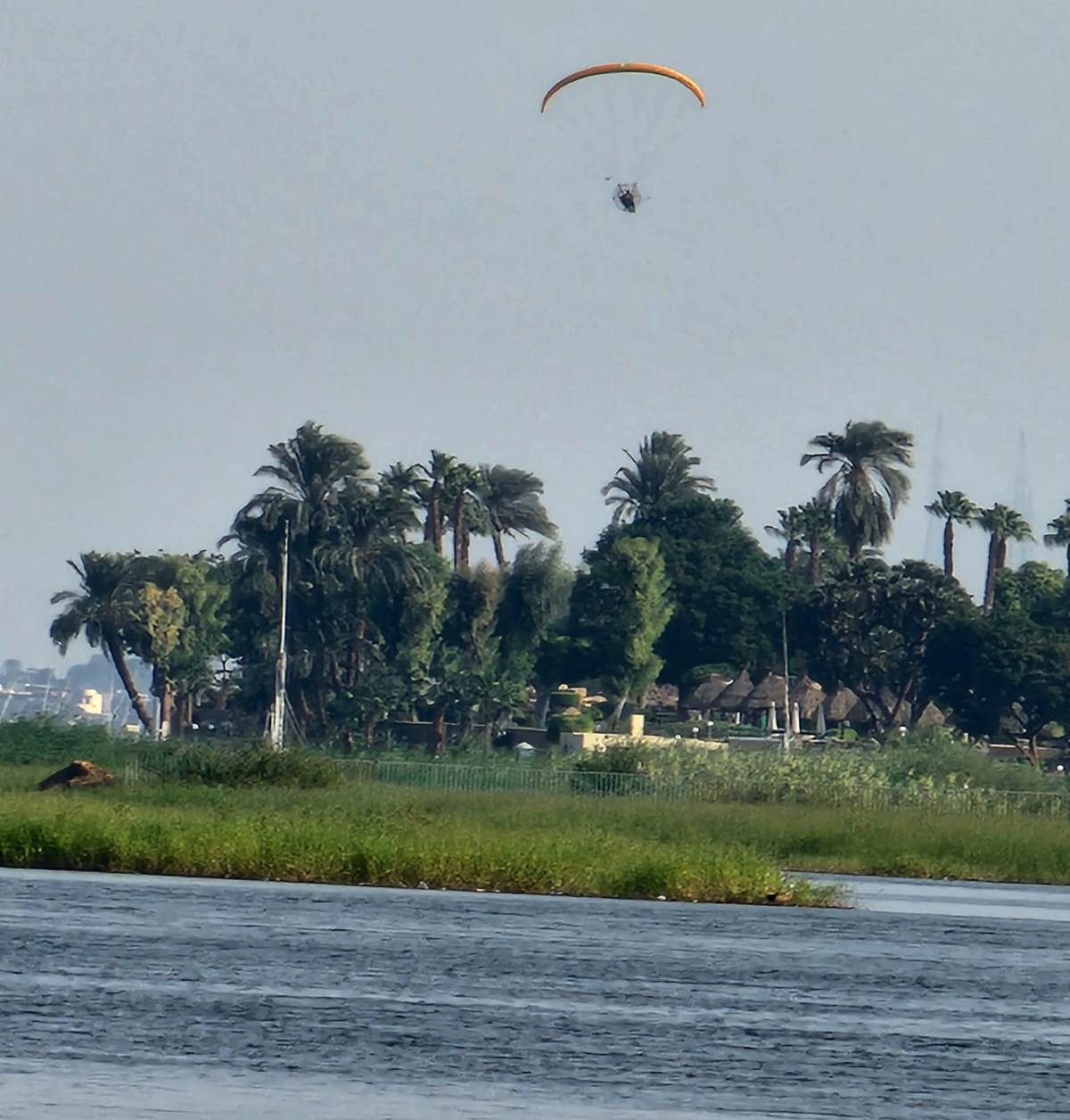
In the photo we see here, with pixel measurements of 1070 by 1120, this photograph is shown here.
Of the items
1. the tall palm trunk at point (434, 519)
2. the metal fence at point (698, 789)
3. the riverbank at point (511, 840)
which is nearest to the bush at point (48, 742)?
the riverbank at point (511, 840)

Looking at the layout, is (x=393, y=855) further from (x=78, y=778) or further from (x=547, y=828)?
(x=78, y=778)

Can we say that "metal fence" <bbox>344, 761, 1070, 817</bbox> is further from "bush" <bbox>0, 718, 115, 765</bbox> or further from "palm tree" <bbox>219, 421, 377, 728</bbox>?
"palm tree" <bbox>219, 421, 377, 728</bbox>

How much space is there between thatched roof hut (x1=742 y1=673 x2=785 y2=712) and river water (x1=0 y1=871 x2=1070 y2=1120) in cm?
8435

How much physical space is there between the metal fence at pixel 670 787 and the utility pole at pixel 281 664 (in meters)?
25.9

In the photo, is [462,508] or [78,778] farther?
[462,508]

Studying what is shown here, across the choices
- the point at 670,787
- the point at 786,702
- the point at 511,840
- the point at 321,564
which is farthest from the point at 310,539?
the point at 511,840

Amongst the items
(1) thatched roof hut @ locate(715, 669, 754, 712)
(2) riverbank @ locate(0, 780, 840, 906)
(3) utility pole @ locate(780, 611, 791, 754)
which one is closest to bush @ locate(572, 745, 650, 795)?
(3) utility pole @ locate(780, 611, 791, 754)

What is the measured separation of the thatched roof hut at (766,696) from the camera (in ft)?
454

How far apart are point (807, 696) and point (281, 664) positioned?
36.2 metres

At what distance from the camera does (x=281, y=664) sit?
11706 centimetres

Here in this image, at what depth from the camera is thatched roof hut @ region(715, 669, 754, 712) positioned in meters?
140

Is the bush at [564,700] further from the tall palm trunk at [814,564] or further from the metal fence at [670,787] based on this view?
the metal fence at [670,787]

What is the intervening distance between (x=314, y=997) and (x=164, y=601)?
101 metres

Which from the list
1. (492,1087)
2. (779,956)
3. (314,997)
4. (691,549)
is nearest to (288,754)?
(779,956)
